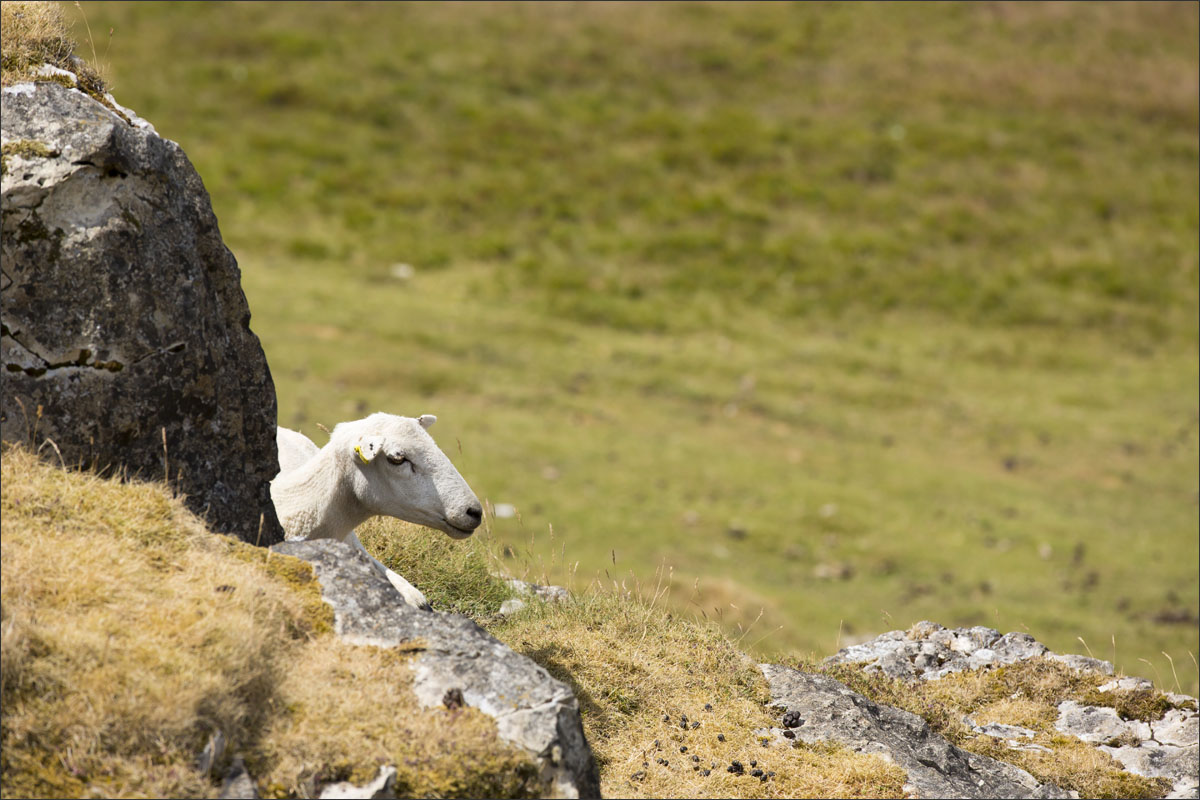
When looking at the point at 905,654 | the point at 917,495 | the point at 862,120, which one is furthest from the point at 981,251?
the point at 905,654

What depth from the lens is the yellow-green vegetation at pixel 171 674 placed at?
5.46 m

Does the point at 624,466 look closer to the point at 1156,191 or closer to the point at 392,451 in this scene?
the point at 392,451

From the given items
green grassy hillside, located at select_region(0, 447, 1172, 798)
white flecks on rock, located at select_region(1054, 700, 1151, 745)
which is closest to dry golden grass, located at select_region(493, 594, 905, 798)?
green grassy hillside, located at select_region(0, 447, 1172, 798)

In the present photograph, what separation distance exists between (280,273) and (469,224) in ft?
26.1

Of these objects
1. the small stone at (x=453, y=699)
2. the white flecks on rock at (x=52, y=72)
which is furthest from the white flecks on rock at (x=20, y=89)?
the small stone at (x=453, y=699)

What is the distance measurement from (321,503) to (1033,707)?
19.9 ft

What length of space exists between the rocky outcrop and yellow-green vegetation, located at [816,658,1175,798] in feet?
0.30

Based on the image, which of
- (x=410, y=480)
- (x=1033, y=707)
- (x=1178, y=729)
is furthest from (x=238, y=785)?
(x=1178, y=729)

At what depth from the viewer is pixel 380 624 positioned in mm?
6707

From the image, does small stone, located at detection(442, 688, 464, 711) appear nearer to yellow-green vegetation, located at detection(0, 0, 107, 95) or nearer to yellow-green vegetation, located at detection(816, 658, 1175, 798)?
yellow-green vegetation, located at detection(816, 658, 1175, 798)

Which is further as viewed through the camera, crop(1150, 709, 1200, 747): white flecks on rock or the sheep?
crop(1150, 709, 1200, 747): white flecks on rock

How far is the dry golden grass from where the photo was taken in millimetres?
7070

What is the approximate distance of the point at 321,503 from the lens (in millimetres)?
8766

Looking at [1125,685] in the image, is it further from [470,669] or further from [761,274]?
[761,274]
